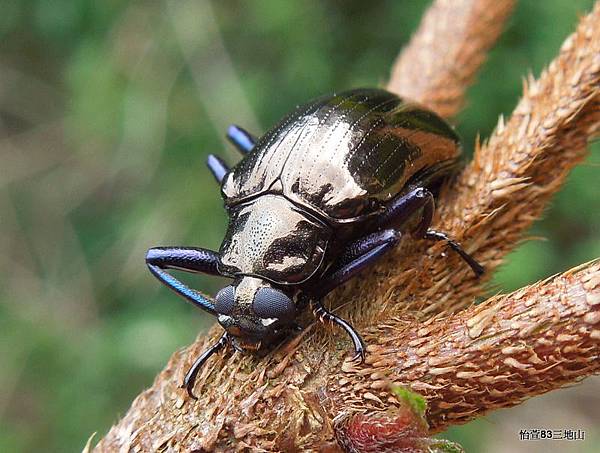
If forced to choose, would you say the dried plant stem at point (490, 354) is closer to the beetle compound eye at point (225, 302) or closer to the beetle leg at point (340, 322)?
the beetle leg at point (340, 322)

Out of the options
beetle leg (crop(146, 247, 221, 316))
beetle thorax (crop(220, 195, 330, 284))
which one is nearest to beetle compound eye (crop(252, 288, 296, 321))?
beetle thorax (crop(220, 195, 330, 284))

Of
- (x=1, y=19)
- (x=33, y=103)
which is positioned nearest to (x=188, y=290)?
(x=1, y=19)

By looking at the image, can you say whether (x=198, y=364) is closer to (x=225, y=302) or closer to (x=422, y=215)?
(x=225, y=302)

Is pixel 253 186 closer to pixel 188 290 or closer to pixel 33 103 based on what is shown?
pixel 188 290

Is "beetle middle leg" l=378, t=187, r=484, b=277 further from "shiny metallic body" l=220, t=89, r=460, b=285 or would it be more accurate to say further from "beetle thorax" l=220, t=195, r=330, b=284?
"beetle thorax" l=220, t=195, r=330, b=284

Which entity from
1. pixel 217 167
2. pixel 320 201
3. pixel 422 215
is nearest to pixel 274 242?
pixel 320 201

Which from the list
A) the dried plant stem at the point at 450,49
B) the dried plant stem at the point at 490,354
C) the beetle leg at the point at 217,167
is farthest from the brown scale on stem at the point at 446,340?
the beetle leg at the point at 217,167

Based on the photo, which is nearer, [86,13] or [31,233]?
[86,13]
